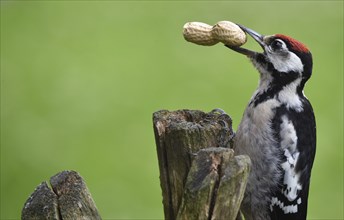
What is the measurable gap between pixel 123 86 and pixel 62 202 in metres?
5.73

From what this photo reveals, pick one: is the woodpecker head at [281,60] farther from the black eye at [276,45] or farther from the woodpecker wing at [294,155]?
the woodpecker wing at [294,155]

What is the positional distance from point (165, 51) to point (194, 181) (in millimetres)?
6518

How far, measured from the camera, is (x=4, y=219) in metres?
6.91

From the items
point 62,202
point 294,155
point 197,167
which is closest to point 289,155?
point 294,155

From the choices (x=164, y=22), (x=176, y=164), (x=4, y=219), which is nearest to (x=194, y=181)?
(x=176, y=164)

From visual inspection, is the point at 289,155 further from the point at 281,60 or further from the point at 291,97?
the point at 281,60

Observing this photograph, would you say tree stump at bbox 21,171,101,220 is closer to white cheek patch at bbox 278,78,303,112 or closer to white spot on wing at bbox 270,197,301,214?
white spot on wing at bbox 270,197,301,214

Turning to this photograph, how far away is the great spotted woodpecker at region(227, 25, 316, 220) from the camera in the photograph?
4777 mm

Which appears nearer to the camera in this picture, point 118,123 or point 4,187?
point 4,187

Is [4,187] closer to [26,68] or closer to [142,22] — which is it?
[26,68]

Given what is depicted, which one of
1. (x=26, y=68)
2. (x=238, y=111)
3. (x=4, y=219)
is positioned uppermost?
(x=26, y=68)

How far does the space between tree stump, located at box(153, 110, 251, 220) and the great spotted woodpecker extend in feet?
2.90

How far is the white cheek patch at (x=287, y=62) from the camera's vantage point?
4.80m

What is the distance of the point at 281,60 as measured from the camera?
486cm
